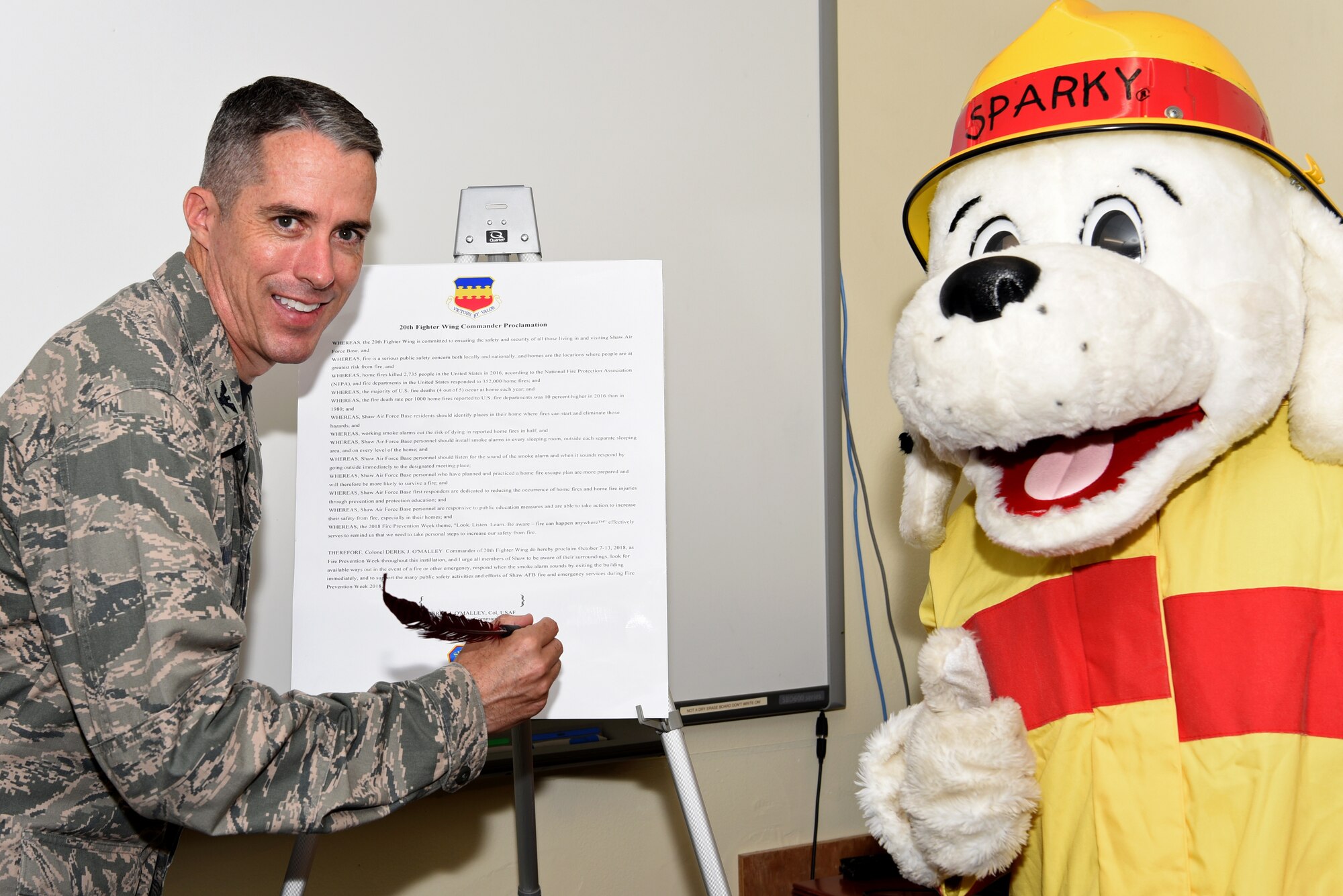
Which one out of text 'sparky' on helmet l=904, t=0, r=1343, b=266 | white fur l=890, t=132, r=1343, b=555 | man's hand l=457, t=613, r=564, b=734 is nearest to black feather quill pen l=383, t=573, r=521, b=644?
man's hand l=457, t=613, r=564, b=734

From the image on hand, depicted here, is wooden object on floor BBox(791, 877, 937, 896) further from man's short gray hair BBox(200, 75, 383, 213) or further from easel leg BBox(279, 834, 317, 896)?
man's short gray hair BBox(200, 75, 383, 213)

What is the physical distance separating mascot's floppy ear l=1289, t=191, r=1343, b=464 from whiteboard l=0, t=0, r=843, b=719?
1.11m

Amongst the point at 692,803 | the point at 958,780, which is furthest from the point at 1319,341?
the point at 692,803

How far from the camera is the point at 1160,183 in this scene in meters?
1.12

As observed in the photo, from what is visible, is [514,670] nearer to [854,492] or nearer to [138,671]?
[138,671]

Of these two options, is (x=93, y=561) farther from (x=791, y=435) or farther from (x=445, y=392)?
(x=791, y=435)

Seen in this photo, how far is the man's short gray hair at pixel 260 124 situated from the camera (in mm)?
1356

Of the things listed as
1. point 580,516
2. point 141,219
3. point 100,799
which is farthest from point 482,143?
point 100,799

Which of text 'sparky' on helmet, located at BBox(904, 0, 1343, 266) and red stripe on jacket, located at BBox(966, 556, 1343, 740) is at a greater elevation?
text 'sparky' on helmet, located at BBox(904, 0, 1343, 266)

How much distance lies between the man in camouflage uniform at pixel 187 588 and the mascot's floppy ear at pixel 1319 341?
94 centimetres

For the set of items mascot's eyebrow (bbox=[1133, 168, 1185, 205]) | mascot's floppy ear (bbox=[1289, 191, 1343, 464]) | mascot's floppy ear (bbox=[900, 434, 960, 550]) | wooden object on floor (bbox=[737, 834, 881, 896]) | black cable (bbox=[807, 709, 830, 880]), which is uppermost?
mascot's eyebrow (bbox=[1133, 168, 1185, 205])

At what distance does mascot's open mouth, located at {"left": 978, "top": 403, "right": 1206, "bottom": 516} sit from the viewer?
1.11 m

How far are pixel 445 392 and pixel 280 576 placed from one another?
20.9 inches

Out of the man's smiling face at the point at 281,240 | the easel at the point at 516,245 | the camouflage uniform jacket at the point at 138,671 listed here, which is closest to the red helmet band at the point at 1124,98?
the easel at the point at 516,245
